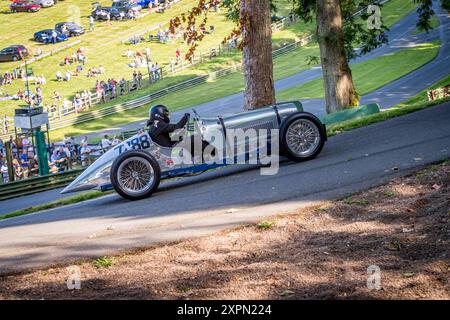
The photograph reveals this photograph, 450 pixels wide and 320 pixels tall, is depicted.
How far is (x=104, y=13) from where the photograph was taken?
6488 centimetres

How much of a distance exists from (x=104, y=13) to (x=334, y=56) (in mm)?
47598

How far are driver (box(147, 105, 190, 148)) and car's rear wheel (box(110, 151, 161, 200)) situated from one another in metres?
0.55

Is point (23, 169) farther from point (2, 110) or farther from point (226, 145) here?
point (2, 110)

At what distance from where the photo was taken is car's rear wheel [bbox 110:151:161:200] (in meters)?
12.3

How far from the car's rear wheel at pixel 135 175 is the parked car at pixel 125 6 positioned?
55039 mm

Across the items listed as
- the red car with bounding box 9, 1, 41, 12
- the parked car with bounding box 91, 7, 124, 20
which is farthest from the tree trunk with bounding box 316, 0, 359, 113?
the red car with bounding box 9, 1, 41, 12

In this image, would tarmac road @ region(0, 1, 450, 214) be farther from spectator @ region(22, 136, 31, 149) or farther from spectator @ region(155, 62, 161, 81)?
spectator @ region(22, 136, 31, 149)

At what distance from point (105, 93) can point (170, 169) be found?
39739 millimetres

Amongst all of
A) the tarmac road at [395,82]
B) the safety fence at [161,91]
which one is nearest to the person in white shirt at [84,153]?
the tarmac road at [395,82]

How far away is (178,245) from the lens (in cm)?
863

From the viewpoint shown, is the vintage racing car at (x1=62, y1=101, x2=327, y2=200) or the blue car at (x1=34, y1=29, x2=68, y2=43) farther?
the blue car at (x1=34, y1=29, x2=68, y2=43)

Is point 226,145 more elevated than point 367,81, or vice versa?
point 226,145

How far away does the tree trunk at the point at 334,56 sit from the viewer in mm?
20797
